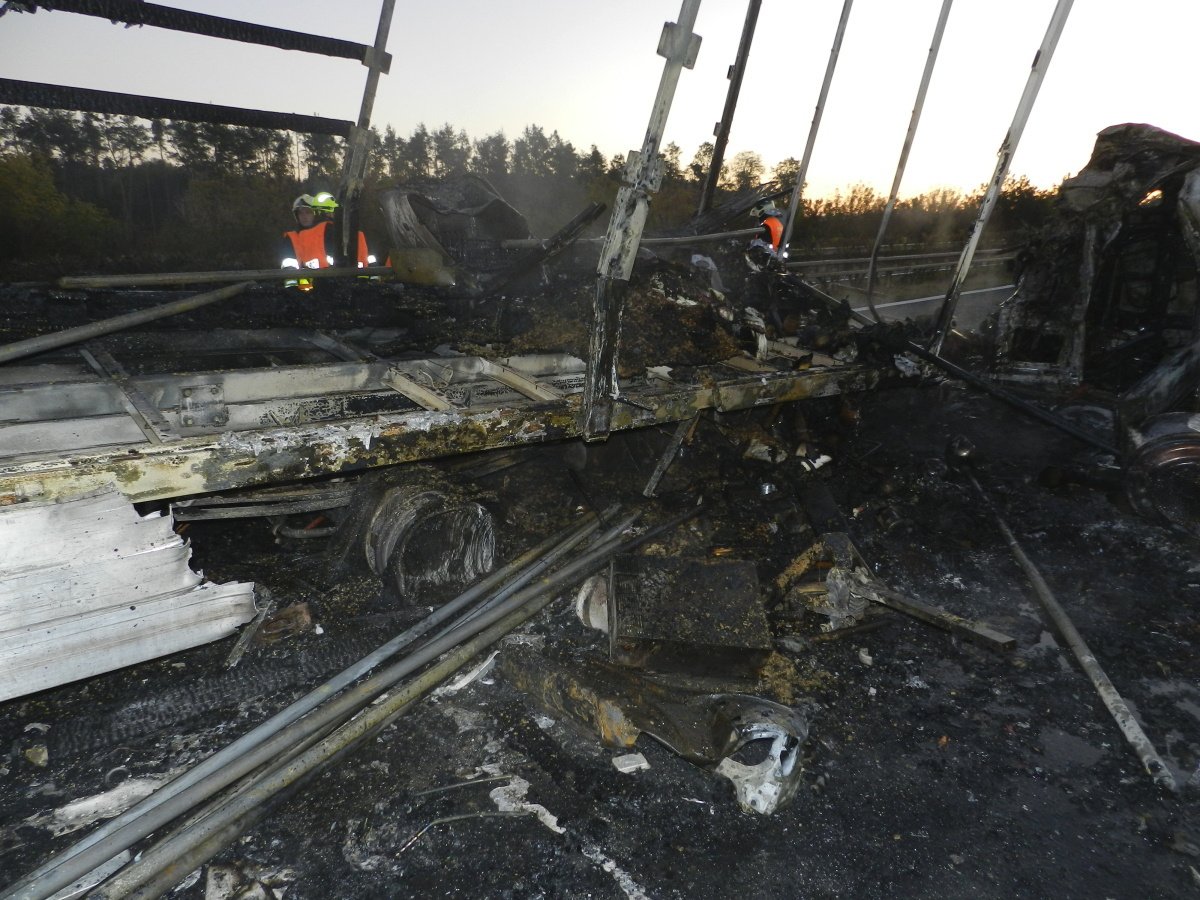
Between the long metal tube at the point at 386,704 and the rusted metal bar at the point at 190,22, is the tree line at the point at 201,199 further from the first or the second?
the long metal tube at the point at 386,704

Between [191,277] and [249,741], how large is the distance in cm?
397

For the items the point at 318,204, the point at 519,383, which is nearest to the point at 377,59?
the point at 318,204

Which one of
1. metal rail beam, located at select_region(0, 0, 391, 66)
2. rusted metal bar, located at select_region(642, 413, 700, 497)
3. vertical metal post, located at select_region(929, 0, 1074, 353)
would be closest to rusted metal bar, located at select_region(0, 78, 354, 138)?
metal rail beam, located at select_region(0, 0, 391, 66)

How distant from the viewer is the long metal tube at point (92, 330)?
9.18 feet

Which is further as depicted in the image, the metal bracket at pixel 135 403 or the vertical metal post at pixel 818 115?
the vertical metal post at pixel 818 115

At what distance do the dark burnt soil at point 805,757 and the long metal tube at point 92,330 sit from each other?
1.17 meters

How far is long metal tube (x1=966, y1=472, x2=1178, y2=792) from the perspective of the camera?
7.84 feet

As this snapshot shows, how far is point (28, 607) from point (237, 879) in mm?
1122

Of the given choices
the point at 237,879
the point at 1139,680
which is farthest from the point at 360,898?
the point at 1139,680

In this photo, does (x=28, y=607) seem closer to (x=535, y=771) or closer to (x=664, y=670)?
(x=535, y=771)

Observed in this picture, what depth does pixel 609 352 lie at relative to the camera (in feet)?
10.3

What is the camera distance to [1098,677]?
2803 millimetres

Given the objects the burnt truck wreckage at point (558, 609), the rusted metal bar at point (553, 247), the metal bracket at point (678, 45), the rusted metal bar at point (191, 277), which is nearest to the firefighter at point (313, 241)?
the rusted metal bar at point (191, 277)

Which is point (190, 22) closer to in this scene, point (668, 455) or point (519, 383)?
point (519, 383)
